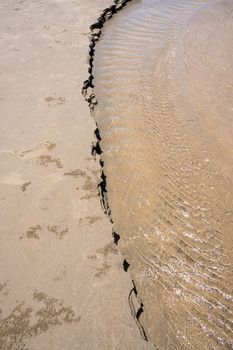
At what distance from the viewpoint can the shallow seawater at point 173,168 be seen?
202 cm

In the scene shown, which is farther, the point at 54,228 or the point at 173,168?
the point at 173,168

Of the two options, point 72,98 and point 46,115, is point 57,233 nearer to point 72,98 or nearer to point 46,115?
point 46,115

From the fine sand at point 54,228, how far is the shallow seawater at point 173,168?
23 centimetres

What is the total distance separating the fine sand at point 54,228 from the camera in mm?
1726

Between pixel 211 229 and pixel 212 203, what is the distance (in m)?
0.29

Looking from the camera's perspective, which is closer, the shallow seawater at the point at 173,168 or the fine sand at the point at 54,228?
the fine sand at the point at 54,228

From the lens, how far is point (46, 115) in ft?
11.0

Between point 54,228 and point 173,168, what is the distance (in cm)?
136

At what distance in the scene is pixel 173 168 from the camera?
2.98 m

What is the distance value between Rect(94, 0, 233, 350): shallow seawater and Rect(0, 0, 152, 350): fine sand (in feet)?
0.77

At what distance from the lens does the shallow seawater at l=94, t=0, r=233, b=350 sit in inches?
79.4

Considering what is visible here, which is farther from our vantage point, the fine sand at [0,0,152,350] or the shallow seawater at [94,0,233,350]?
the shallow seawater at [94,0,233,350]

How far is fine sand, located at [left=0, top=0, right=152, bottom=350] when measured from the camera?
1.73 m

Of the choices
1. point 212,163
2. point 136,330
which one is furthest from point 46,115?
point 136,330
